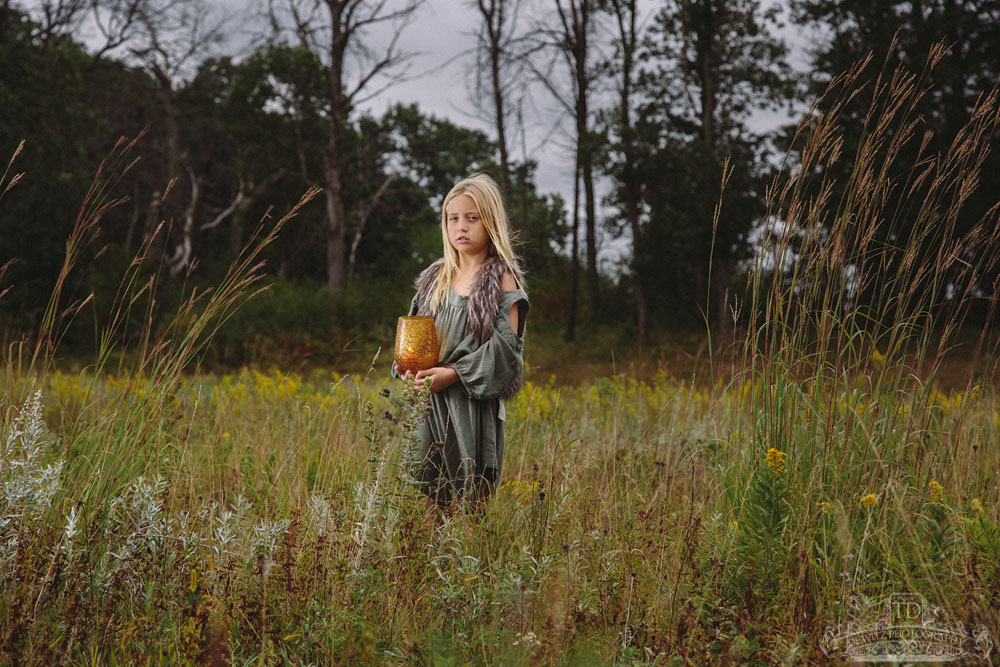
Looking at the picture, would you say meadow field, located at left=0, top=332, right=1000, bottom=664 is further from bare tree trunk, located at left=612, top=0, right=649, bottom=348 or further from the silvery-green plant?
bare tree trunk, located at left=612, top=0, right=649, bottom=348

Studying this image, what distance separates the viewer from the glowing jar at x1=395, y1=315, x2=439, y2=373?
2.78 metres

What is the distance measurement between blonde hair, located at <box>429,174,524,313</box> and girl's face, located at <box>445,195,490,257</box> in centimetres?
2

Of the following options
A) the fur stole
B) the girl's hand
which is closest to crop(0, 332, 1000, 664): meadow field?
the girl's hand

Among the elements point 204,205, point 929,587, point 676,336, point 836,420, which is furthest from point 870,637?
point 204,205

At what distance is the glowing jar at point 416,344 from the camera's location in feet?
9.11

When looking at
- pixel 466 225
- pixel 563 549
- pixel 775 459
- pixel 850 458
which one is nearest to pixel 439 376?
pixel 466 225

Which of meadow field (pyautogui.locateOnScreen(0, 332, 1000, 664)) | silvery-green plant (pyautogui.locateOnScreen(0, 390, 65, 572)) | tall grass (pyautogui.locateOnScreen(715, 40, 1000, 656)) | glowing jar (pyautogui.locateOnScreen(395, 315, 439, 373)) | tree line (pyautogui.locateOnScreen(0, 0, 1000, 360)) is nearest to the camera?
meadow field (pyautogui.locateOnScreen(0, 332, 1000, 664))

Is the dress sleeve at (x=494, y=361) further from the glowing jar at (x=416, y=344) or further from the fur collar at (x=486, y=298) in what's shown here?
the glowing jar at (x=416, y=344)

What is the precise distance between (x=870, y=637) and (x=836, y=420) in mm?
1005

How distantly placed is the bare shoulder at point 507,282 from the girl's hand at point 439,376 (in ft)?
1.43

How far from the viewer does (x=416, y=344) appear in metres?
2.78

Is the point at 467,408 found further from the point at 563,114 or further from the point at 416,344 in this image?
the point at 563,114

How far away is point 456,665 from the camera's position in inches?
73.9

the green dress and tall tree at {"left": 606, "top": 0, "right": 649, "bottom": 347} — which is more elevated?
tall tree at {"left": 606, "top": 0, "right": 649, "bottom": 347}
